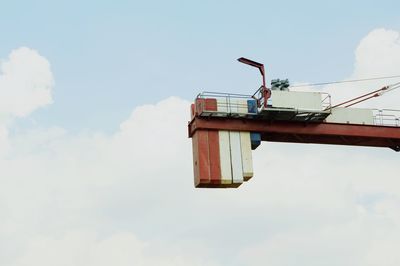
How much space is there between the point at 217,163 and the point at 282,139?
3.87 m

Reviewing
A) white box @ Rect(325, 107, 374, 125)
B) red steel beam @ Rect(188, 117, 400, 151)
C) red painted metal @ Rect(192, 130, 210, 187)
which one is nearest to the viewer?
red painted metal @ Rect(192, 130, 210, 187)

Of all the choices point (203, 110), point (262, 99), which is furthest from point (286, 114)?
point (203, 110)

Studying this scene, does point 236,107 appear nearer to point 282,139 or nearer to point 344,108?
point 282,139

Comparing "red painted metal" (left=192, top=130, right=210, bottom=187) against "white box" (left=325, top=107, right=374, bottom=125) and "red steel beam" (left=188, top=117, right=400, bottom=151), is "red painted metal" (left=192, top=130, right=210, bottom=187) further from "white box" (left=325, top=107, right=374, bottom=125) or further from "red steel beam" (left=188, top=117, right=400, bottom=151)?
"white box" (left=325, top=107, right=374, bottom=125)

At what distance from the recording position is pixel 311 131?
30.6 meters

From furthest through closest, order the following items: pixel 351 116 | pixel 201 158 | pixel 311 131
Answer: pixel 351 116
pixel 311 131
pixel 201 158

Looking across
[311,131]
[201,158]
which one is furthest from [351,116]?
[201,158]

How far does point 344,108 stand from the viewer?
1231 inches

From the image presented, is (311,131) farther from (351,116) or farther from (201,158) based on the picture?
(201,158)

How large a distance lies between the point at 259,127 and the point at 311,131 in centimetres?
237

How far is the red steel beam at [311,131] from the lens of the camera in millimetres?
29297

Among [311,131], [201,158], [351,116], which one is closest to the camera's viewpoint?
[201,158]

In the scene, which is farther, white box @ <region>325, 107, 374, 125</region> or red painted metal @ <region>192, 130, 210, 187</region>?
white box @ <region>325, 107, 374, 125</region>

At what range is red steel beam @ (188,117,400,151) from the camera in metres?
29.3
